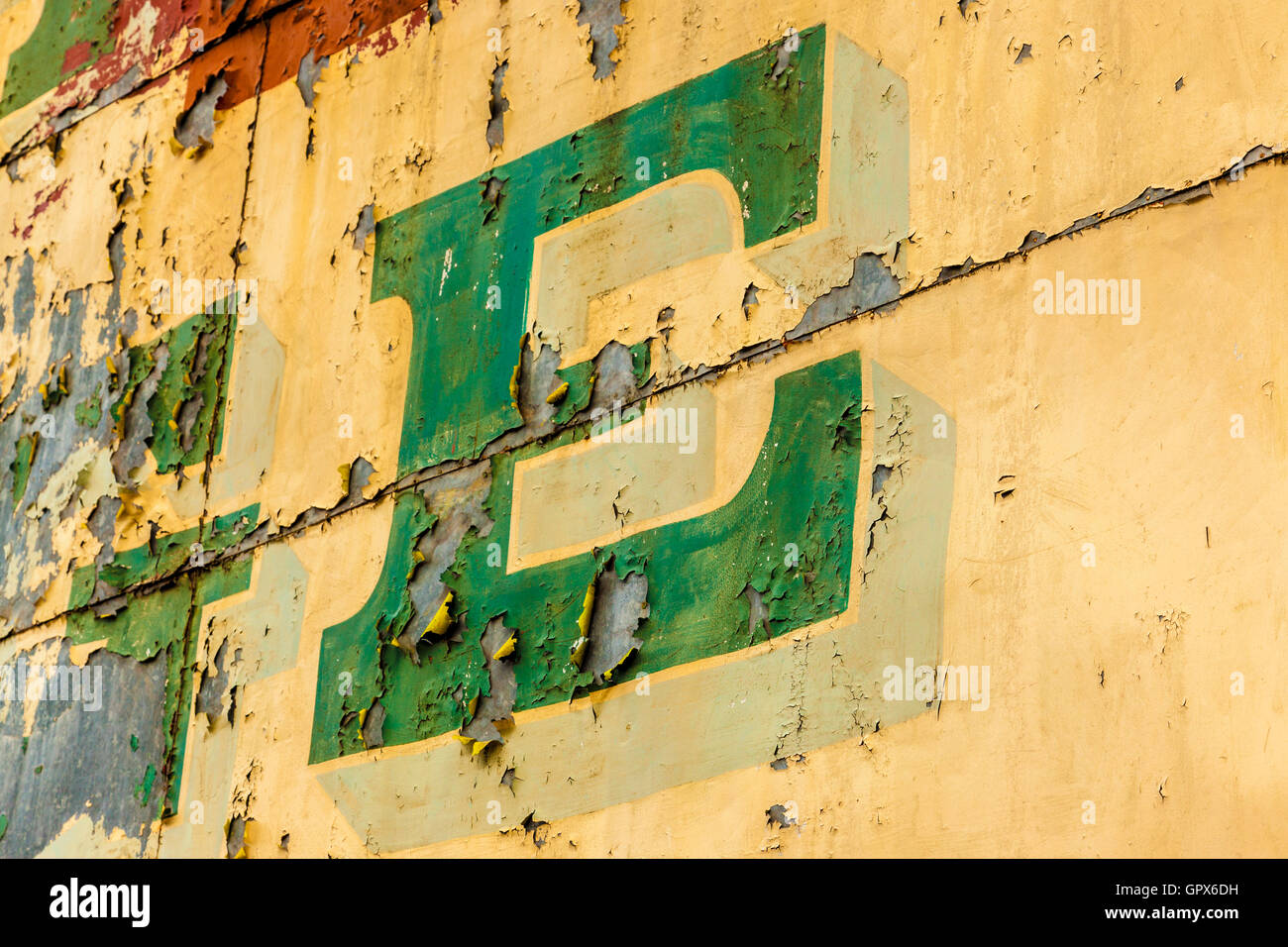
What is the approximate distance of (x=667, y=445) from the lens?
2.36 m

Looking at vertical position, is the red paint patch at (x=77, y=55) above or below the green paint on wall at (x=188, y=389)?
above

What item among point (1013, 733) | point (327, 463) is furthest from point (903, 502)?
point (327, 463)

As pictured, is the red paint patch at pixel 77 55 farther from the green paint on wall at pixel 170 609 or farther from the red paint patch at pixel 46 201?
the green paint on wall at pixel 170 609

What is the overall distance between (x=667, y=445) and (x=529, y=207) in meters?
0.63

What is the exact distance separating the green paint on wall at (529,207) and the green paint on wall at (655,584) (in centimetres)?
18

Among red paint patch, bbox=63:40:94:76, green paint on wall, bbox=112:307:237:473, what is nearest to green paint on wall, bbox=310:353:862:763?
green paint on wall, bbox=112:307:237:473

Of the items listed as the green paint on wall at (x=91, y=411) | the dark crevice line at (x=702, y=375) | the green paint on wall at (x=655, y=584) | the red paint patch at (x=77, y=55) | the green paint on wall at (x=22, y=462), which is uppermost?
the red paint patch at (x=77, y=55)

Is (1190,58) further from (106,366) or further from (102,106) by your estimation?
(102,106)

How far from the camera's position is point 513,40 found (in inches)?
111

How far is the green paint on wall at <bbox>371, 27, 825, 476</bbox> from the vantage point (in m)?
2.39

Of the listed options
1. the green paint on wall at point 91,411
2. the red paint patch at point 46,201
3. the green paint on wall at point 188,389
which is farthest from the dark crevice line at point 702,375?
the red paint patch at point 46,201

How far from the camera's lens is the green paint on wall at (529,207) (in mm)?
2387

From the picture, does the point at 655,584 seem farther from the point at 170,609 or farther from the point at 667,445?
the point at 170,609
